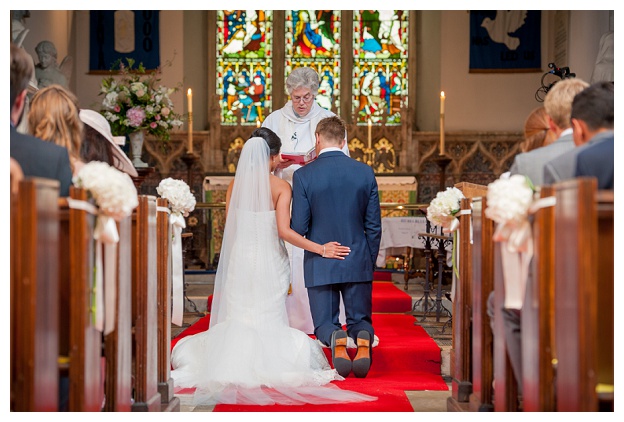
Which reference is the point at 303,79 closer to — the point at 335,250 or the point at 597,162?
the point at 335,250

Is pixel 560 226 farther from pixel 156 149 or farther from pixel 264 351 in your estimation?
pixel 156 149

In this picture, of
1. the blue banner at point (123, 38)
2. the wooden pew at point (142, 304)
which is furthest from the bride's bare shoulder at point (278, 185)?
the blue banner at point (123, 38)

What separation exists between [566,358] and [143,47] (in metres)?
10.8

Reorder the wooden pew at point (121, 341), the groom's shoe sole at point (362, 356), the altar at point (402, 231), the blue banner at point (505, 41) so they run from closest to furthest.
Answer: the wooden pew at point (121, 341) < the groom's shoe sole at point (362, 356) < the altar at point (402, 231) < the blue banner at point (505, 41)

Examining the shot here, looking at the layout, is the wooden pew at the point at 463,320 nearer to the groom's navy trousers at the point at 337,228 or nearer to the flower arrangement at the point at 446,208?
the flower arrangement at the point at 446,208

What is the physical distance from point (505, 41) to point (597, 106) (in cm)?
986

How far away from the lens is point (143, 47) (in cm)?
1254

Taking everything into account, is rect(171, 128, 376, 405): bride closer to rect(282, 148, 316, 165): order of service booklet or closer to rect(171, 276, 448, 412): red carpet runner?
rect(171, 276, 448, 412): red carpet runner

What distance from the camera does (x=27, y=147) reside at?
293 centimetres

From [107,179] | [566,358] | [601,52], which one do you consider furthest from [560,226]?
[601,52]

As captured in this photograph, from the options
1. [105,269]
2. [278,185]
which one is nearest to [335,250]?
[278,185]

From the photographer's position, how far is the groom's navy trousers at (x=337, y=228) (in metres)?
Answer: 4.97

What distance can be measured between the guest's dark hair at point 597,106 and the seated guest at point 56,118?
1.91m

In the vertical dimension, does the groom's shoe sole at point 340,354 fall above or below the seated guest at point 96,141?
below
